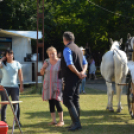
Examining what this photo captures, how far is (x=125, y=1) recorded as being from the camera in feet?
90.5

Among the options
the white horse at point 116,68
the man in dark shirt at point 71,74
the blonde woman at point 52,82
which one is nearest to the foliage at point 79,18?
the white horse at point 116,68

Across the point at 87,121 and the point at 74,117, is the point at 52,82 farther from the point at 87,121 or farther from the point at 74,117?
the point at 87,121

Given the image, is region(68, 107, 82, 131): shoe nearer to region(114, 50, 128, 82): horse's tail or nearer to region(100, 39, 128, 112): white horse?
region(100, 39, 128, 112): white horse

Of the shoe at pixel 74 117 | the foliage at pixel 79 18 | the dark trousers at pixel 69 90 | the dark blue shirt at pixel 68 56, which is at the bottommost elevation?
the shoe at pixel 74 117

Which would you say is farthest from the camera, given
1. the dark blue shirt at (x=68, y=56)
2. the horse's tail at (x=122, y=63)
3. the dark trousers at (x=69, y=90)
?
the horse's tail at (x=122, y=63)

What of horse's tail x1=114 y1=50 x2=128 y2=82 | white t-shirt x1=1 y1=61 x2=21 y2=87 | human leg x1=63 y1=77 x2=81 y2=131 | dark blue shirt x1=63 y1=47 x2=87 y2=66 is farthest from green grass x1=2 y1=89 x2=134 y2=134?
dark blue shirt x1=63 y1=47 x2=87 y2=66

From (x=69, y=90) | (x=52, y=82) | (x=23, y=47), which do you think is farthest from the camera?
(x=23, y=47)

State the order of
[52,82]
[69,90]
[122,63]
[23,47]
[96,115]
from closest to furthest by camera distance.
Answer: [69,90], [52,82], [96,115], [122,63], [23,47]

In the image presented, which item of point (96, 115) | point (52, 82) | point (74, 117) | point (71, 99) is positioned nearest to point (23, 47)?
point (96, 115)

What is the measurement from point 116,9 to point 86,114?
20752mm

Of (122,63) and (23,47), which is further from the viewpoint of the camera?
(23,47)

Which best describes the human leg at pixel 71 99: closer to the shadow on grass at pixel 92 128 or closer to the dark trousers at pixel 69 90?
the dark trousers at pixel 69 90

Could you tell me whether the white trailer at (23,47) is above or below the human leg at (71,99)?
above

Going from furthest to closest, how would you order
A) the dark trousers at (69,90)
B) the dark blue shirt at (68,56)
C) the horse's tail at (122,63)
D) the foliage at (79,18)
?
the foliage at (79,18), the horse's tail at (122,63), the dark trousers at (69,90), the dark blue shirt at (68,56)
